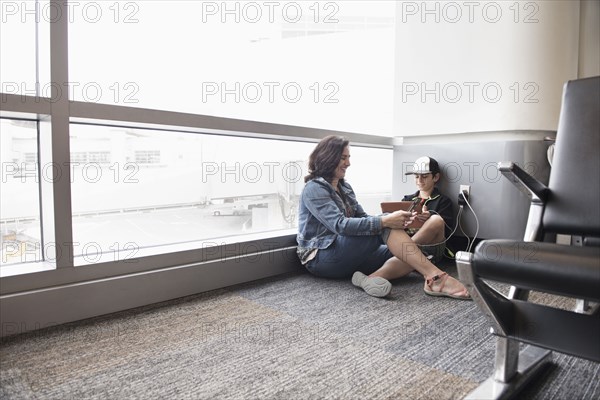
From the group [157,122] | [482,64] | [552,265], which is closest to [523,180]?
[552,265]

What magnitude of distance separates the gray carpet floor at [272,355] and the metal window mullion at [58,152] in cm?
36

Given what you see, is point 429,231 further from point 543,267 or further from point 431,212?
point 543,267

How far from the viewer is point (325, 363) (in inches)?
50.4

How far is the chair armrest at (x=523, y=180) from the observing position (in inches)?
49.5

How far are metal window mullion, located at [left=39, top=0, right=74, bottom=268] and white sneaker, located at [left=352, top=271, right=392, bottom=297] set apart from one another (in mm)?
1340

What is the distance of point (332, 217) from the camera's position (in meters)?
2.12

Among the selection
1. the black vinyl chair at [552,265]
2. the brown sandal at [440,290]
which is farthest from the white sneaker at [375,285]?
the black vinyl chair at [552,265]

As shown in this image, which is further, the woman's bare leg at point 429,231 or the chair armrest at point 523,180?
the woman's bare leg at point 429,231

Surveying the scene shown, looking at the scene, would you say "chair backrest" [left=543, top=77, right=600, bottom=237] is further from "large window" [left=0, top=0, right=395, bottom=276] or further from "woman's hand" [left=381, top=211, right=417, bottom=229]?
"large window" [left=0, top=0, right=395, bottom=276]

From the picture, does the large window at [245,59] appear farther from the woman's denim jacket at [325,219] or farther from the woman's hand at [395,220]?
the woman's hand at [395,220]

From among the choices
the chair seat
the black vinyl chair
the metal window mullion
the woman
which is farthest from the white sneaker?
the metal window mullion

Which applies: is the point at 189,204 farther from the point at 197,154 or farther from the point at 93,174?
the point at 93,174

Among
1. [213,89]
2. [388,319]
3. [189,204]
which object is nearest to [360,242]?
[388,319]

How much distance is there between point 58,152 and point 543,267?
169 centimetres
